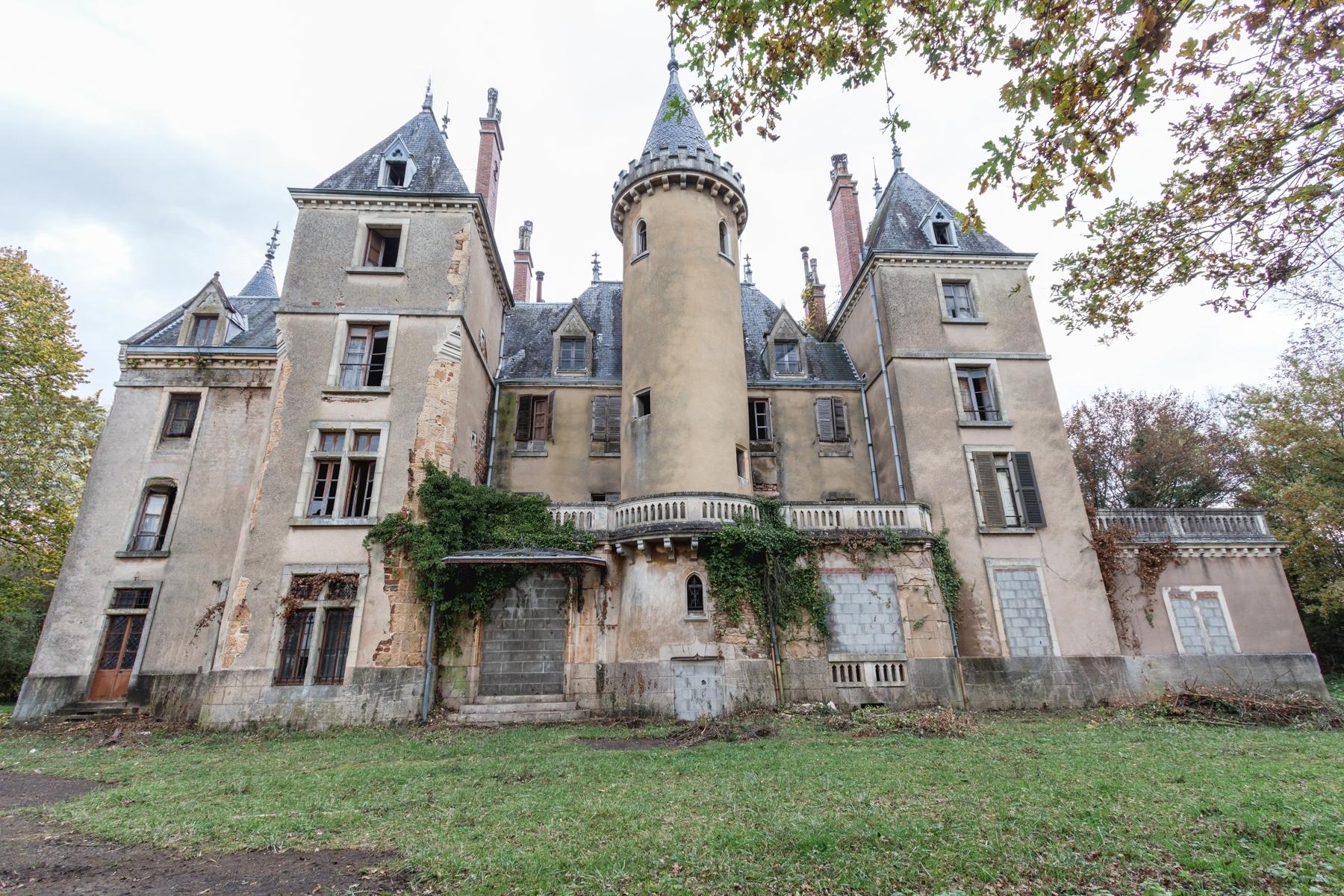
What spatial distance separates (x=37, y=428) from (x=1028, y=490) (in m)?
32.1

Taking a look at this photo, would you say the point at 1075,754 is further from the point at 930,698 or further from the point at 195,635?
the point at 195,635

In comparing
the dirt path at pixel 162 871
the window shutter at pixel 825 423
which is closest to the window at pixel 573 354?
the window shutter at pixel 825 423

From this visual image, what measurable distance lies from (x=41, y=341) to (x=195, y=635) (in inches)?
467

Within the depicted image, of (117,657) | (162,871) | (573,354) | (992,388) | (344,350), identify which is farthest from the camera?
(573,354)

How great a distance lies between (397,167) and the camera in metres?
20.0

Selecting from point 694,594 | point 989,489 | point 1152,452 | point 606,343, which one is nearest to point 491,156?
point 606,343

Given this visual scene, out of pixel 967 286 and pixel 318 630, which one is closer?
pixel 318 630

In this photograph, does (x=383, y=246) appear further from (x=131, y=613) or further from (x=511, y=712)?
(x=511, y=712)

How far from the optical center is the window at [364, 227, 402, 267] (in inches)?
745

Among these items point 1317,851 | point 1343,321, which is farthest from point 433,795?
point 1343,321

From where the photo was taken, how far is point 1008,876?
497 cm

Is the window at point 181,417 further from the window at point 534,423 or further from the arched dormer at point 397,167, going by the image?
the window at point 534,423

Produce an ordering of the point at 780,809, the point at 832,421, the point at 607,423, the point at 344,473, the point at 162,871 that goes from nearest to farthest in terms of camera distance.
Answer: the point at 162,871 → the point at 780,809 → the point at 344,473 → the point at 607,423 → the point at 832,421

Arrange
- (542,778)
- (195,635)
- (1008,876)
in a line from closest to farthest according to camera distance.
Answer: (1008,876) → (542,778) → (195,635)
